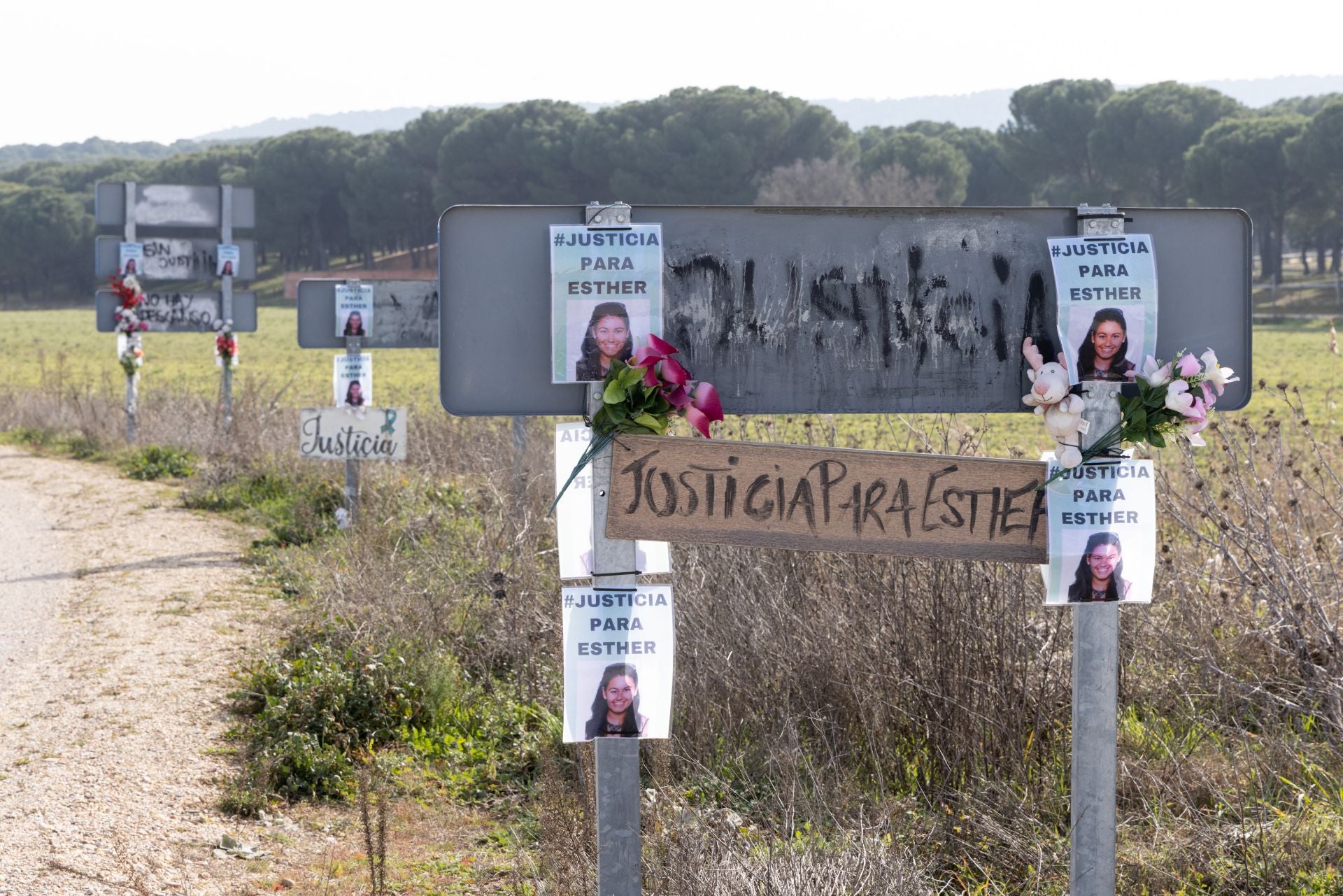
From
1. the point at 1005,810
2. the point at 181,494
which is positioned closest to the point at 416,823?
the point at 1005,810

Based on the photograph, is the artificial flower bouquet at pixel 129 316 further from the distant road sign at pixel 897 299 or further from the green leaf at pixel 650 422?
the green leaf at pixel 650 422

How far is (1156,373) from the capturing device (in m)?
A: 2.20

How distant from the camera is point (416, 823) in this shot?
3.83 metres

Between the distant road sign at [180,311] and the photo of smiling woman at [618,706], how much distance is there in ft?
38.3

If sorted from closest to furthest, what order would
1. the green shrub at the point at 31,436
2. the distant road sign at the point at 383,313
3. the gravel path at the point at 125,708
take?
the gravel path at the point at 125,708 → the distant road sign at the point at 383,313 → the green shrub at the point at 31,436

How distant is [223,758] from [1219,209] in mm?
3394

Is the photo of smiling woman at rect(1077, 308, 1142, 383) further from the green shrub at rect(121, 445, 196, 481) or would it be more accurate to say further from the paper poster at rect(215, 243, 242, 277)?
the paper poster at rect(215, 243, 242, 277)

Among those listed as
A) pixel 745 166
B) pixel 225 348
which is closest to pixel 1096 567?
pixel 225 348

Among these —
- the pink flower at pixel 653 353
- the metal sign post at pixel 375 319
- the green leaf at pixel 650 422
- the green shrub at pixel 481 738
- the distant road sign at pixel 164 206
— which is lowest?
the green shrub at pixel 481 738

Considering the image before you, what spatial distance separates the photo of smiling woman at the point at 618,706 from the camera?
227 centimetres

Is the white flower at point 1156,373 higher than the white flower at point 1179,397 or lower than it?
higher

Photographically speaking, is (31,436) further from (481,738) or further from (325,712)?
(481,738)

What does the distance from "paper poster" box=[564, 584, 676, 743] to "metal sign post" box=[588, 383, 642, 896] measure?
2 centimetres

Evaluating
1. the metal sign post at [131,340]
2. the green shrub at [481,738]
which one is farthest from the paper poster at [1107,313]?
the metal sign post at [131,340]
